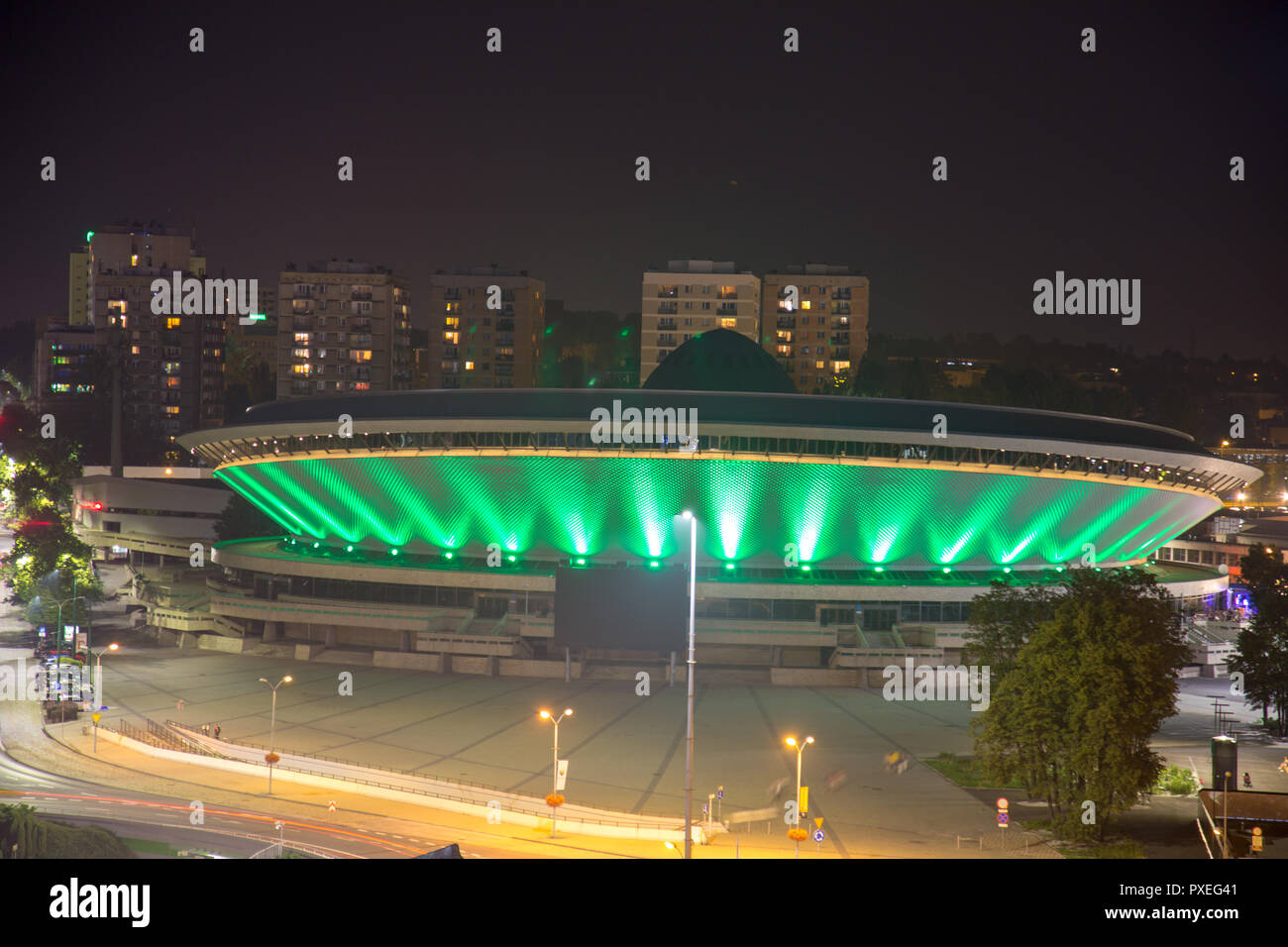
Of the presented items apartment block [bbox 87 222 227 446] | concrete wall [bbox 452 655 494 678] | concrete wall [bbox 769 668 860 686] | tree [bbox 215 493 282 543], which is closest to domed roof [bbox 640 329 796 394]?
concrete wall [bbox 769 668 860 686]

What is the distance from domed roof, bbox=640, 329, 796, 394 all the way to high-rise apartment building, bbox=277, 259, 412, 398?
62213 mm

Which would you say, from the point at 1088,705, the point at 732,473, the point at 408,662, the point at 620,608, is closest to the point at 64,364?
the point at 408,662

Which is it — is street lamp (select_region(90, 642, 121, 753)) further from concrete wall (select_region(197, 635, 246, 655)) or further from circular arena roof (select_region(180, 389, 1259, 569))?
circular arena roof (select_region(180, 389, 1259, 569))

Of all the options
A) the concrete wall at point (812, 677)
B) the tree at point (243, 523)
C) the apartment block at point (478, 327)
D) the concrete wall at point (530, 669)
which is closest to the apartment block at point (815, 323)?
the apartment block at point (478, 327)

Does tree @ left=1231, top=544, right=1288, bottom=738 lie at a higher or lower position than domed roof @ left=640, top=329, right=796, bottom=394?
lower

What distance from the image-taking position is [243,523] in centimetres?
8412

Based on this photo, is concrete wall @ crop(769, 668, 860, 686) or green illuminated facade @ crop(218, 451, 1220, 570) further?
green illuminated facade @ crop(218, 451, 1220, 570)

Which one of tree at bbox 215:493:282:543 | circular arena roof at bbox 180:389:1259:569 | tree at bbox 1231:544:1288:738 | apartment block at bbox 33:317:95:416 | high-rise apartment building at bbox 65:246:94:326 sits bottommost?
tree at bbox 1231:544:1288:738

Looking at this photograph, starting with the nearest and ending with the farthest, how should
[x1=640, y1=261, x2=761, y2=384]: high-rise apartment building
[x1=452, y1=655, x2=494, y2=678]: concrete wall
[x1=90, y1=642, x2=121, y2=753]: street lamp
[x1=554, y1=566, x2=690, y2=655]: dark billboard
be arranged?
1. [x1=90, y1=642, x2=121, y2=753]: street lamp
2. [x1=554, y1=566, x2=690, y2=655]: dark billboard
3. [x1=452, y1=655, x2=494, y2=678]: concrete wall
4. [x1=640, y1=261, x2=761, y2=384]: high-rise apartment building

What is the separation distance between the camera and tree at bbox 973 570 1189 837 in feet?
94.9

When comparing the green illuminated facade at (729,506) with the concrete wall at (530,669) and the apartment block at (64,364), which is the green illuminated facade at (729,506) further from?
the apartment block at (64,364)

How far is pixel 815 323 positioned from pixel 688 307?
2011 cm

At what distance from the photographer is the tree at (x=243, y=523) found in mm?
83738
